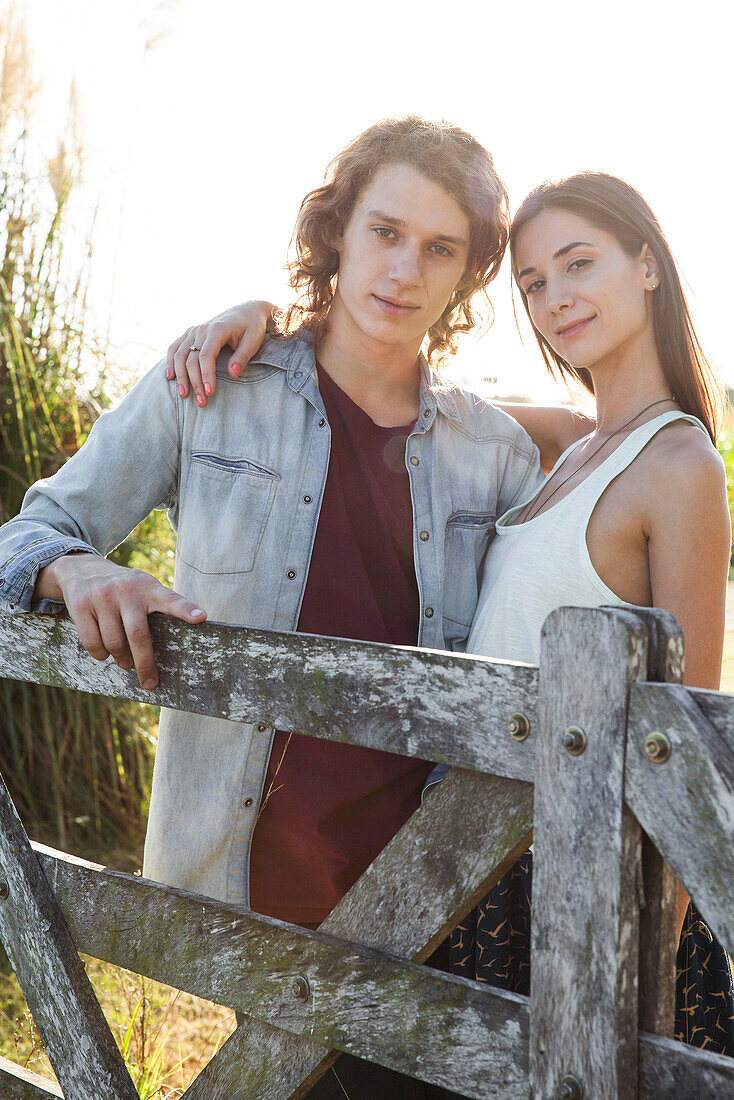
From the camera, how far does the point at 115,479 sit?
192cm

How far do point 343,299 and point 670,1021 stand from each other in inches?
63.1

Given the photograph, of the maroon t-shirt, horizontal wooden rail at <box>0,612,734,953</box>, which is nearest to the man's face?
the maroon t-shirt

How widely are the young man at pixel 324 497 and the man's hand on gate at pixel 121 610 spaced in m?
0.31

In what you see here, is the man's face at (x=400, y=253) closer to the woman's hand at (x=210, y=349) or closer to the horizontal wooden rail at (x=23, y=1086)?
the woman's hand at (x=210, y=349)

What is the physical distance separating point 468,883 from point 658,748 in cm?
A: 33

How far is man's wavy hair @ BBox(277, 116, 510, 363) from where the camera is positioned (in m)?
2.09

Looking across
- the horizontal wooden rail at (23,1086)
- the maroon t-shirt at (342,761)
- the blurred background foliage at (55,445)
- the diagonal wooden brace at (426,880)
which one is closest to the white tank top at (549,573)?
the maroon t-shirt at (342,761)

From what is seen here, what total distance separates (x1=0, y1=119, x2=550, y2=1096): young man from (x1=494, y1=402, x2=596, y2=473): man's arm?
0.93 ft

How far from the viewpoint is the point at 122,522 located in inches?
76.8

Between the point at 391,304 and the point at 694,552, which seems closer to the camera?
the point at 694,552

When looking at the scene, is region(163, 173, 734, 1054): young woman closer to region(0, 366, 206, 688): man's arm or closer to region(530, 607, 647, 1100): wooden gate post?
region(0, 366, 206, 688): man's arm

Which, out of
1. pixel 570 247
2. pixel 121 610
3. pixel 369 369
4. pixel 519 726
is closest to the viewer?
pixel 519 726

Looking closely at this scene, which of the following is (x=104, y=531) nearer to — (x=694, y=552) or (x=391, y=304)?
(x=391, y=304)

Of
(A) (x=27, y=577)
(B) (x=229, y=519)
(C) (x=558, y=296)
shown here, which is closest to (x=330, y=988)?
(A) (x=27, y=577)
